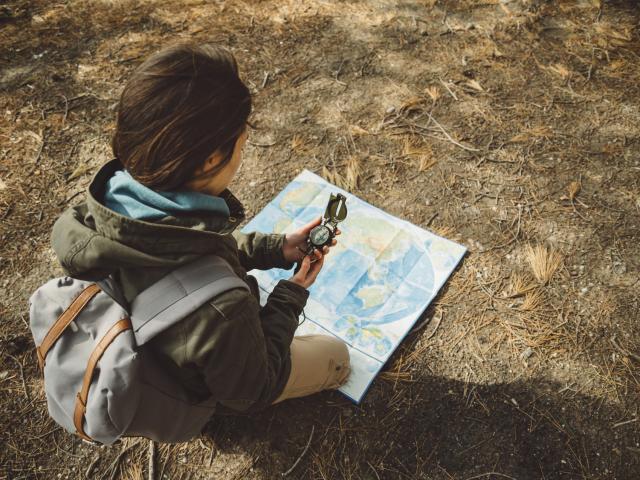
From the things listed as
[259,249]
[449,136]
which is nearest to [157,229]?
[259,249]

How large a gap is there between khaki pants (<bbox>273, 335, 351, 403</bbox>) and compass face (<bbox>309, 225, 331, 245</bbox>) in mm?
324

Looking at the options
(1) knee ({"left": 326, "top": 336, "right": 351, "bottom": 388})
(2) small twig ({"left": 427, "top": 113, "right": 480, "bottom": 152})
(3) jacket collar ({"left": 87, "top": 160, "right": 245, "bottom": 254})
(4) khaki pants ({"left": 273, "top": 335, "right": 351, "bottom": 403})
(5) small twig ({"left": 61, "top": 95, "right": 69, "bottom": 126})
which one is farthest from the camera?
(5) small twig ({"left": 61, "top": 95, "right": 69, "bottom": 126})

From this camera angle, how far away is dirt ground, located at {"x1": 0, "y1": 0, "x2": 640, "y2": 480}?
1.50m

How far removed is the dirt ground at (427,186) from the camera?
150cm

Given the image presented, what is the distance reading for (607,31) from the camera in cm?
272

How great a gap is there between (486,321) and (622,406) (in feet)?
1.60

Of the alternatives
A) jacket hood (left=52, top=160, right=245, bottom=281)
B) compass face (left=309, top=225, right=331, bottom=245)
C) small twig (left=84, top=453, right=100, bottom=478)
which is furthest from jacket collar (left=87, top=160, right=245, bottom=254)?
small twig (left=84, top=453, right=100, bottom=478)

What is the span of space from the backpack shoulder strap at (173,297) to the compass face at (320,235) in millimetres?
513

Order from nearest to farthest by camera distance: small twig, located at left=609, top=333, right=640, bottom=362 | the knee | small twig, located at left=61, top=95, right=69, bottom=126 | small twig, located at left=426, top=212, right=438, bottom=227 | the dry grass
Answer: the knee → small twig, located at left=609, top=333, right=640, bottom=362 → the dry grass → small twig, located at left=426, top=212, right=438, bottom=227 → small twig, located at left=61, top=95, right=69, bottom=126

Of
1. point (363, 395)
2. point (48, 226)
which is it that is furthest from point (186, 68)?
point (48, 226)

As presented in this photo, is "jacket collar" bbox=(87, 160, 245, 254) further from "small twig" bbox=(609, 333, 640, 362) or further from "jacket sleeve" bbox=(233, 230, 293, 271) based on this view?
"small twig" bbox=(609, 333, 640, 362)

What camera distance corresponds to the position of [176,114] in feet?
2.81

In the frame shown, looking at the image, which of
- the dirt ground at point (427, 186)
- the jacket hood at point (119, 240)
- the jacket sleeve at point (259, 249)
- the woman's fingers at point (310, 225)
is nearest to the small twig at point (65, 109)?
the dirt ground at point (427, 186)

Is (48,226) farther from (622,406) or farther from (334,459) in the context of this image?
(622,406)
